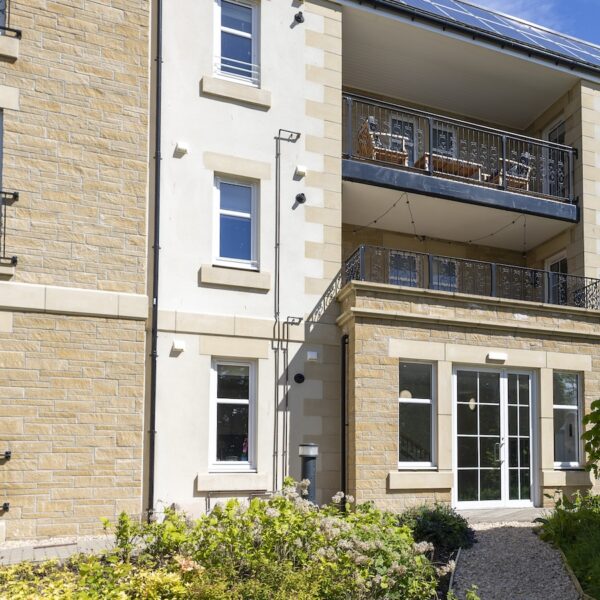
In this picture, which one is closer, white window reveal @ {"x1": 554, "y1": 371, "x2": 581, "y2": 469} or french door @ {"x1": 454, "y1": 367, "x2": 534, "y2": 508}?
french door @ {"x1": 454, "y1": 367, "x2": 534, "y2": 508}

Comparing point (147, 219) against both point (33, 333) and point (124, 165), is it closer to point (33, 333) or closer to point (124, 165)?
point (124, 165)

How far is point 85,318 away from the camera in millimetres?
9969

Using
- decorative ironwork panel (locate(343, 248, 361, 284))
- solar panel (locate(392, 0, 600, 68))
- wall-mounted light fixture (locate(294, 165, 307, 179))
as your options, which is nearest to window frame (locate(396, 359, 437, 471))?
decorative ironwork panel (locate(343, 248, 361, 284))

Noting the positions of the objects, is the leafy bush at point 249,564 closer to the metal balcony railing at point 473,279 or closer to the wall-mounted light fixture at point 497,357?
the wall-mounted light fixture at point 497,357

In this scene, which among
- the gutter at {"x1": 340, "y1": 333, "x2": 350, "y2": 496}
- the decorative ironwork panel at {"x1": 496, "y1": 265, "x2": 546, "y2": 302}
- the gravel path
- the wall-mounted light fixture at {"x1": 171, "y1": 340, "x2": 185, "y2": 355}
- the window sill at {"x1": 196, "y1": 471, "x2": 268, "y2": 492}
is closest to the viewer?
the gravel path

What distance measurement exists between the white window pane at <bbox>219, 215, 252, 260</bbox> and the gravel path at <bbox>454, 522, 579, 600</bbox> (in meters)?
5.70

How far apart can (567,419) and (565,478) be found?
3.58 ft

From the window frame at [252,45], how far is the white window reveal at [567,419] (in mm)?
7618

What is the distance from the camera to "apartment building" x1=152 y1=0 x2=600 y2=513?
422 inches

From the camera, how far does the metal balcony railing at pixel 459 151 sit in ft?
45.3

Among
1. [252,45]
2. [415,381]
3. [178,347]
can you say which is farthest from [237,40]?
[415,381]

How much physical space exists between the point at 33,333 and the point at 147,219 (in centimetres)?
244

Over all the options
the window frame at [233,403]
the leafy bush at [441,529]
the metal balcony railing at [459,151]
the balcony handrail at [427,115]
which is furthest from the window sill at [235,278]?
the leafy bush at [441,529]

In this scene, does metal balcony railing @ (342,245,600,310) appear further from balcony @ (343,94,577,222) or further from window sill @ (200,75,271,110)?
window sill @ (200,75,271,110)
